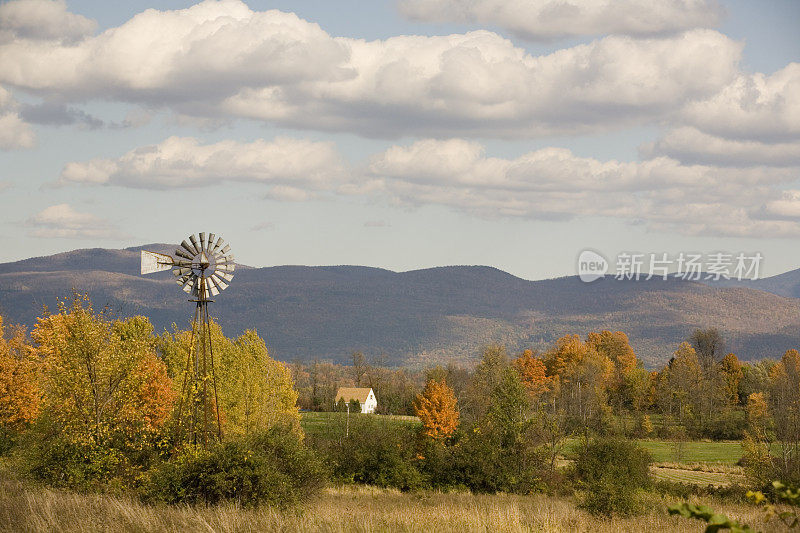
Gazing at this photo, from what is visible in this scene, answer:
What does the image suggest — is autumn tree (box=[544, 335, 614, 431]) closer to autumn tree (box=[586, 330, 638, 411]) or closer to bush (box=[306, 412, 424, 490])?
autumn tree (box=[586, 330, 638, 411])

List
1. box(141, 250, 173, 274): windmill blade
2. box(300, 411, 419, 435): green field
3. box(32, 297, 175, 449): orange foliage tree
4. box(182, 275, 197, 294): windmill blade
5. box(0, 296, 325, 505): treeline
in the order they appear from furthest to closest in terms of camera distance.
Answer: box(300, 411, 419, 435): green field < box(182, 275, 197, 294): windmill blade < box(32, 297, 175, 449): orange foliage tree < box(141, 250, 173, 274): windmill blade < box(0, 296, 325, 505): treeline

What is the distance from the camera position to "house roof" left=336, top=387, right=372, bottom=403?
11725 centimetres

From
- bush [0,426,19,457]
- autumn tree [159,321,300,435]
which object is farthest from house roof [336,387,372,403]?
bush [0,426,19,457]

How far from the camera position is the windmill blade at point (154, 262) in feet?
84.4

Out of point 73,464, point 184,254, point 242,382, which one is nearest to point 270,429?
point 73,464

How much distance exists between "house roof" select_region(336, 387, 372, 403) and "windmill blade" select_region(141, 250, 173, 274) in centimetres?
9041

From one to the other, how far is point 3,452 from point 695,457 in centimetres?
5870

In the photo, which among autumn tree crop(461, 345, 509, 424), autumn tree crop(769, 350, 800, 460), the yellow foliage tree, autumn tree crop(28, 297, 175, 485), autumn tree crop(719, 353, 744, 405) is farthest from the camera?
autumn tree crop(719, 353, 744, 405)

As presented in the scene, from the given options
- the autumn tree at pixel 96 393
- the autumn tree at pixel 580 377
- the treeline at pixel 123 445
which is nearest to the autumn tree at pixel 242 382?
the treeline at pixel 123 445

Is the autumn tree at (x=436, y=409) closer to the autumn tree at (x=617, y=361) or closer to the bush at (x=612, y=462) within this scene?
the bush at (x=612, y=462)

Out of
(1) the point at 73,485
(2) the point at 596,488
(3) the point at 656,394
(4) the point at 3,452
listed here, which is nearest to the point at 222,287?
(1) the point at 73,485

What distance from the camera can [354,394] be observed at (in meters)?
121

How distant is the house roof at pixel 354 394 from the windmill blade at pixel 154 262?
90.4m

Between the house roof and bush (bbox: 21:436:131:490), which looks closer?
bush (bbox: 21:436:131:490)
